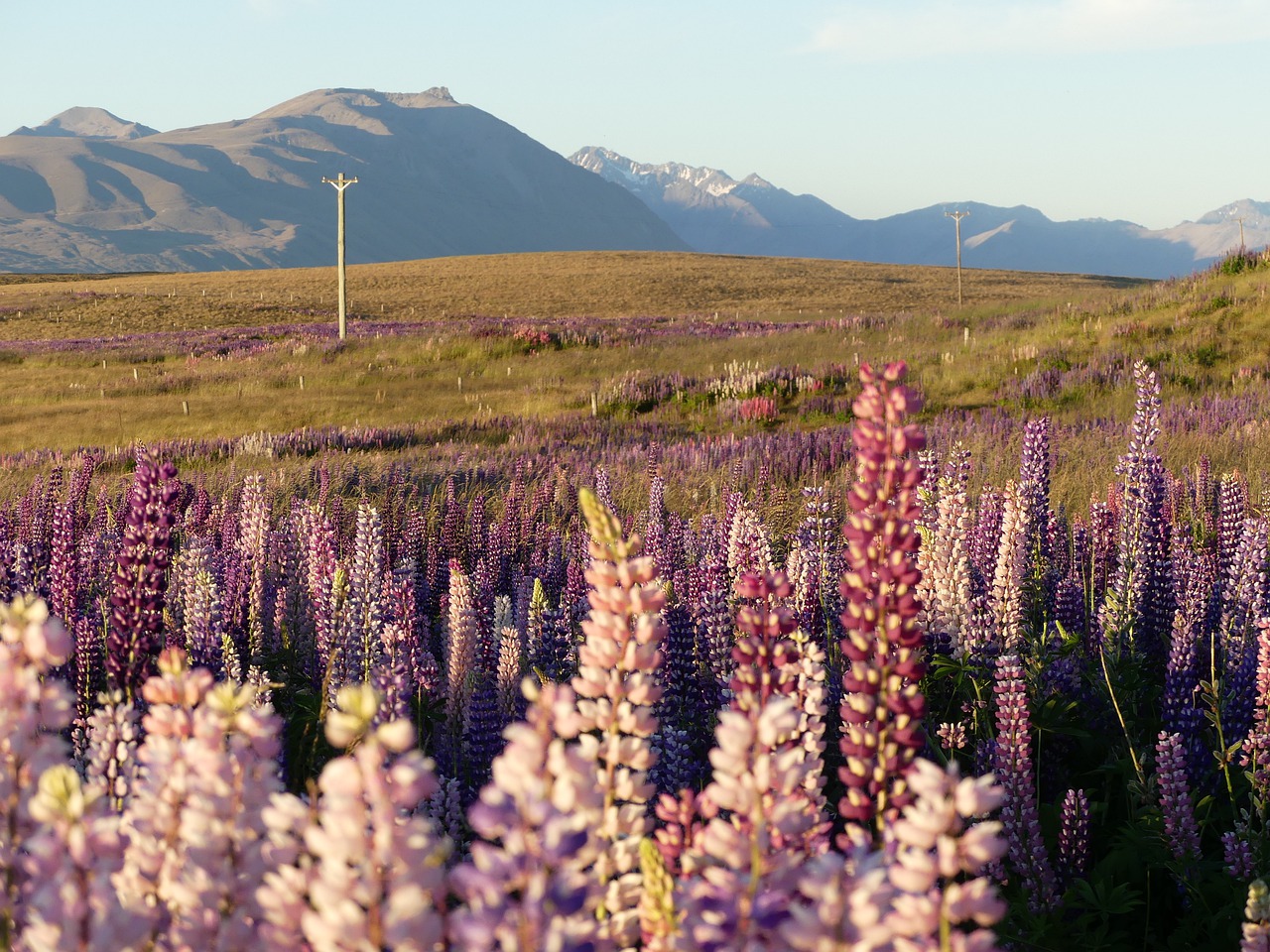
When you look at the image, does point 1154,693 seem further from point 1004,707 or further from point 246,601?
point 246,601

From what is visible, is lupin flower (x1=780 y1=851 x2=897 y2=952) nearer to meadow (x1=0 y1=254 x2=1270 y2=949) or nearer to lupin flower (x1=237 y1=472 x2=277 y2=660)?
meadow (x1=0 y1=254 x2=1270 y2=949)

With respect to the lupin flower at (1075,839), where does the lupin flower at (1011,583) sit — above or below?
above

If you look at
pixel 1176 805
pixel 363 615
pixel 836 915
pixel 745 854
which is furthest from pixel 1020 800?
pixel 363 615

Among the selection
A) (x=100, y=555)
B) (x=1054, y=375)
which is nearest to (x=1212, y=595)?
(x=100, y=555)

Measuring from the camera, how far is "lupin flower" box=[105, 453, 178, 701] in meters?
2.73

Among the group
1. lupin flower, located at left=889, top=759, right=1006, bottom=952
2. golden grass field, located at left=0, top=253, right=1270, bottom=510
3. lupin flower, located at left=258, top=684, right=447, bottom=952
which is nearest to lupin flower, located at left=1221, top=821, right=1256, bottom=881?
lupin flower, located at left=889, top=759, right=1006, bottom=952

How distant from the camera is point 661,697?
72.9 inches

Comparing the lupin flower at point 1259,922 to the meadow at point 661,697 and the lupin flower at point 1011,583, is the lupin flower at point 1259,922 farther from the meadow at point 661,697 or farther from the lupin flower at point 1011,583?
the lupin flower at point 1011,583

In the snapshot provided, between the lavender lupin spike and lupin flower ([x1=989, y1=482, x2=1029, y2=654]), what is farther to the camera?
the lavender lupin spike

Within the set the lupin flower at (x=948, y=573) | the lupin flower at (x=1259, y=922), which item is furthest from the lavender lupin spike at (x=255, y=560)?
the lupin flower at (x=1259, y=922)

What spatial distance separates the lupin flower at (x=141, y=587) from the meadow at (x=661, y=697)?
1 cm

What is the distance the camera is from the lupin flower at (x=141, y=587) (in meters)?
2.73

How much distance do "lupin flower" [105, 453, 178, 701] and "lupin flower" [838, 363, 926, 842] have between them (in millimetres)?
1834

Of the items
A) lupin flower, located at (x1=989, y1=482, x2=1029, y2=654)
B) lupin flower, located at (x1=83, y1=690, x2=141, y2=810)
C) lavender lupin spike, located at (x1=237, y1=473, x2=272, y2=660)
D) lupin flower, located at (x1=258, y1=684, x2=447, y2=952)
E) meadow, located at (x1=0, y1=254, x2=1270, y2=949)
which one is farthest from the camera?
lavender lupin spike, located at (x1=237, y1=473, x2=272, y2=660)
